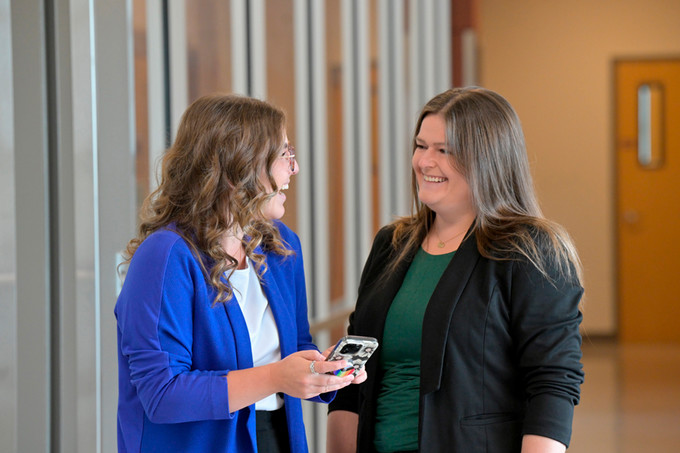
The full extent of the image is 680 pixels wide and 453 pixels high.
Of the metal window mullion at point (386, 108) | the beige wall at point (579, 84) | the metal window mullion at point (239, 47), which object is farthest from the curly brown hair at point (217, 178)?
the beige wall at point (579, 84)

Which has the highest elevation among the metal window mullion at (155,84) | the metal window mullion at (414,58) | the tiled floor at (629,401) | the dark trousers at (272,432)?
the metal window mullion at (414,58)

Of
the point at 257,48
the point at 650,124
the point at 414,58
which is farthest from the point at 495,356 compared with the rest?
the point at 650,124

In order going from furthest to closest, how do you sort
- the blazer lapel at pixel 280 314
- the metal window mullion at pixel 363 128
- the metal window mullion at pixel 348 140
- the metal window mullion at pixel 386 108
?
the metal window mullion at pixel 386 108
the metal window mullion at pixel 363 128
the metal window mullion at pixel 348 140
the blazer lapel at pixel 280 314

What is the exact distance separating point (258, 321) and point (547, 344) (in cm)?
65

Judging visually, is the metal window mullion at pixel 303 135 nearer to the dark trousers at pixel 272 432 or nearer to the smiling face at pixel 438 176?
the smiling face at pixel 438 176

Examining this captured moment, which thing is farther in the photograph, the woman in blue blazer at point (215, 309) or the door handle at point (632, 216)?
the door handle at point (632, 216)

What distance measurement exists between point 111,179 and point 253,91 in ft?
4.14

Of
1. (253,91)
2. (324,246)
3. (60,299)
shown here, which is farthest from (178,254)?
(324,246)

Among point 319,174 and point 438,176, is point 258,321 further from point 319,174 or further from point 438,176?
point 319,174

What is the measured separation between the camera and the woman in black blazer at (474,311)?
1.81m

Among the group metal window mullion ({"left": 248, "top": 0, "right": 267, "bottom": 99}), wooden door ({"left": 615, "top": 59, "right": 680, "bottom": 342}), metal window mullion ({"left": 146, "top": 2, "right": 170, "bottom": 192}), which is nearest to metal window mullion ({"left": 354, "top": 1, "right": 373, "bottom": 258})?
metal window mullion ({"left": 248, "top": 0, "right": 267, "bottom": 99})

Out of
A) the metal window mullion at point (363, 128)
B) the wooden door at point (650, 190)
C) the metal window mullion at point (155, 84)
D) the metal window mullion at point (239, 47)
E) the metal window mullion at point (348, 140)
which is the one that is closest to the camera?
the metal window mullion at point (155, 84)

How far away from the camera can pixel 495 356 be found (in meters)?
1.84

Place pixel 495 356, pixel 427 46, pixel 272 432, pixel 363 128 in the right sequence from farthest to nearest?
pixel 427 46, pixel 363 128, pixel 495 356, pixel 272 432
